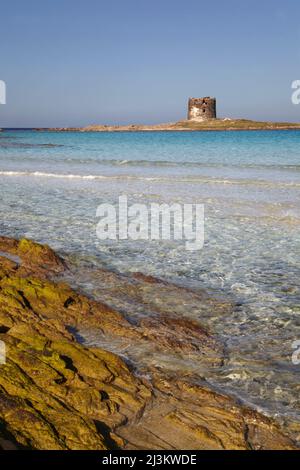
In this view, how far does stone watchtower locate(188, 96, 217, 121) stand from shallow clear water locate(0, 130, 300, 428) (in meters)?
119

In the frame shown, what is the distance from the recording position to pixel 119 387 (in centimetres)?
484

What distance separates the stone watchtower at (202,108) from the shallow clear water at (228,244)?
119m

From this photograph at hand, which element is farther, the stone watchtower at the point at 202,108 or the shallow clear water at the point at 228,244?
the stone watchtower at the point at 202,108

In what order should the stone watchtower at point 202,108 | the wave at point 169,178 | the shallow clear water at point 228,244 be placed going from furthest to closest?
the stone watchtower at point 202,108, the wave at point 169,178, the shallow clear water at point 228,244

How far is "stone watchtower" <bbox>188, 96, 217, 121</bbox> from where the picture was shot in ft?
463

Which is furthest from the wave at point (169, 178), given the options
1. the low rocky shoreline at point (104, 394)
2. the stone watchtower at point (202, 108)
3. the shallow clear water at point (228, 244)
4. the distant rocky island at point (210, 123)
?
the stone watchtower at point (202, 108)

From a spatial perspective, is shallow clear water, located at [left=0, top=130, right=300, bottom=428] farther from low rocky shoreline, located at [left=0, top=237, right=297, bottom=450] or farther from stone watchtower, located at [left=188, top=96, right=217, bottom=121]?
stone watchtower, located at [left=188, top=96, right=217, bottom=121]

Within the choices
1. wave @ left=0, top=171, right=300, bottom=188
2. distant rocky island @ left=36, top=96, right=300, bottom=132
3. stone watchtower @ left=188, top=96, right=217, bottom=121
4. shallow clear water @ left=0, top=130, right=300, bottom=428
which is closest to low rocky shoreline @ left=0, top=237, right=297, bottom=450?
shallow clear water @ left=0, top=130, right=300, bottom=428

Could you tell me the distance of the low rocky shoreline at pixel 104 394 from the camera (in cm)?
383

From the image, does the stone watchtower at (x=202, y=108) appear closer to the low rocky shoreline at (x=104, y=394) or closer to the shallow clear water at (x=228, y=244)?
the shallow clear water at (x=228, y=244)

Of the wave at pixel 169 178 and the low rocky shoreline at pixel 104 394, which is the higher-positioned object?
the wave at pixel 169 178

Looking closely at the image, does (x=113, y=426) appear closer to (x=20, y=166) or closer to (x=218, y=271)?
(x=218, y=271)

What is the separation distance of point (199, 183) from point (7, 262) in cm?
1573
